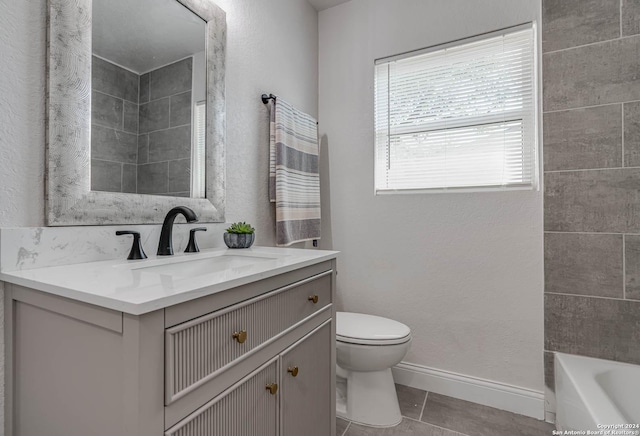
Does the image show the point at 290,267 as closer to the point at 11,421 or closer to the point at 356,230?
the point at 11,421

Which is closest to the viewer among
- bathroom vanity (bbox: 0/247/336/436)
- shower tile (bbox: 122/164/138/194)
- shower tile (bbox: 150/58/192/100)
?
bathroom vanity (bbox: 0/247/336/436)

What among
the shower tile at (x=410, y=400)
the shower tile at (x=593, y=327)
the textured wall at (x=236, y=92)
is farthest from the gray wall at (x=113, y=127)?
the shower tile at (x=593, y=327)

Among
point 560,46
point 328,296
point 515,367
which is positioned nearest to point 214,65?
point 328,296

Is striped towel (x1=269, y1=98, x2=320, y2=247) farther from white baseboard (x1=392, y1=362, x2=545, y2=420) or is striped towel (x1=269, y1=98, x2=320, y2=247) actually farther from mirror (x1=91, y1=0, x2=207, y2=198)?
white baseboard (x1=392, y1=362, x2=545, y2=420)

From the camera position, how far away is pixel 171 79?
128cm

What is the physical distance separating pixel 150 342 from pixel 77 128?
0.75m

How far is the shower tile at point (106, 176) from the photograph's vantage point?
1.02 m

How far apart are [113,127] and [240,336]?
33.0 inches

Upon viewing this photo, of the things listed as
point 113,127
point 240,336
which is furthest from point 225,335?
point 113,127

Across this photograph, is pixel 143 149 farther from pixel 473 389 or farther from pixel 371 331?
pixel 473 389

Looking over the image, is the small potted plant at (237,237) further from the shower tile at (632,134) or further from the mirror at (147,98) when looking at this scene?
the shower tile at (632,134)

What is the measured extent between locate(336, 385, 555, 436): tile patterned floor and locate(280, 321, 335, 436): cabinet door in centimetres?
44

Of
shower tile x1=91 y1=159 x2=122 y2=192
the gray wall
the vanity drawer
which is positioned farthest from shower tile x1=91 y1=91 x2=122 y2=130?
the vanity drawer

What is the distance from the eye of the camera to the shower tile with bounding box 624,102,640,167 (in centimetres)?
147
